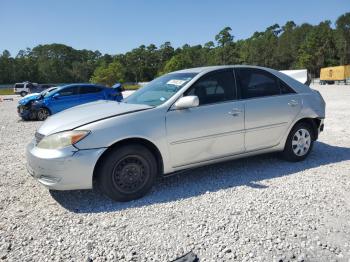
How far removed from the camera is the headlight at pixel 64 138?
13.1 feet

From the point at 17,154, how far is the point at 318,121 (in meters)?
5.96

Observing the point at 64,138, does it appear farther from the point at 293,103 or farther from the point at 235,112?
the point at 293,103

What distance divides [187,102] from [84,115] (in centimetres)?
134

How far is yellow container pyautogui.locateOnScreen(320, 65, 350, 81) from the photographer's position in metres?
45.6

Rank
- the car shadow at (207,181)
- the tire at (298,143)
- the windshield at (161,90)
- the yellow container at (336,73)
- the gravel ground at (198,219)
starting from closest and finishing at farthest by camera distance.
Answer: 1. the gravel ground at (198,219)
2. the car shadow at (207,181)
3. the windshield at (161,90)
4. the tire at (298,143)
5. the yellow container at (336,73)

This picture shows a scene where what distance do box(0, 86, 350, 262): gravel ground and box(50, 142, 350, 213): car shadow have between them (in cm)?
1

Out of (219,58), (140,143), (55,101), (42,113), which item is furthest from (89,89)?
(219,58)

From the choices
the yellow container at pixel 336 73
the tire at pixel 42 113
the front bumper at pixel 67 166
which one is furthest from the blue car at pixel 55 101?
the yellow container at pixel 336 73

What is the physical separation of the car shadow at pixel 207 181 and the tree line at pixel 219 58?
252ft

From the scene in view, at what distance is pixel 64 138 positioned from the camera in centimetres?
403

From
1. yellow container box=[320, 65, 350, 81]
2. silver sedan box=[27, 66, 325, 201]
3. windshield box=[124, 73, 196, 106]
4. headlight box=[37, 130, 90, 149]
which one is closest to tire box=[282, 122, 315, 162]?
silver sedan box=[27, 66, 325, 201]

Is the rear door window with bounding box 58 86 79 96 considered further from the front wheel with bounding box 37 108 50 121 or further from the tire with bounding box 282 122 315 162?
the tire with bounding box 282 122 315 162

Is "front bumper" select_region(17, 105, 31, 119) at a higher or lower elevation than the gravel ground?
higher

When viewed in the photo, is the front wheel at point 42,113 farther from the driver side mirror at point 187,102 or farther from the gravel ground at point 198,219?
the driver side mirror at point 187,102
